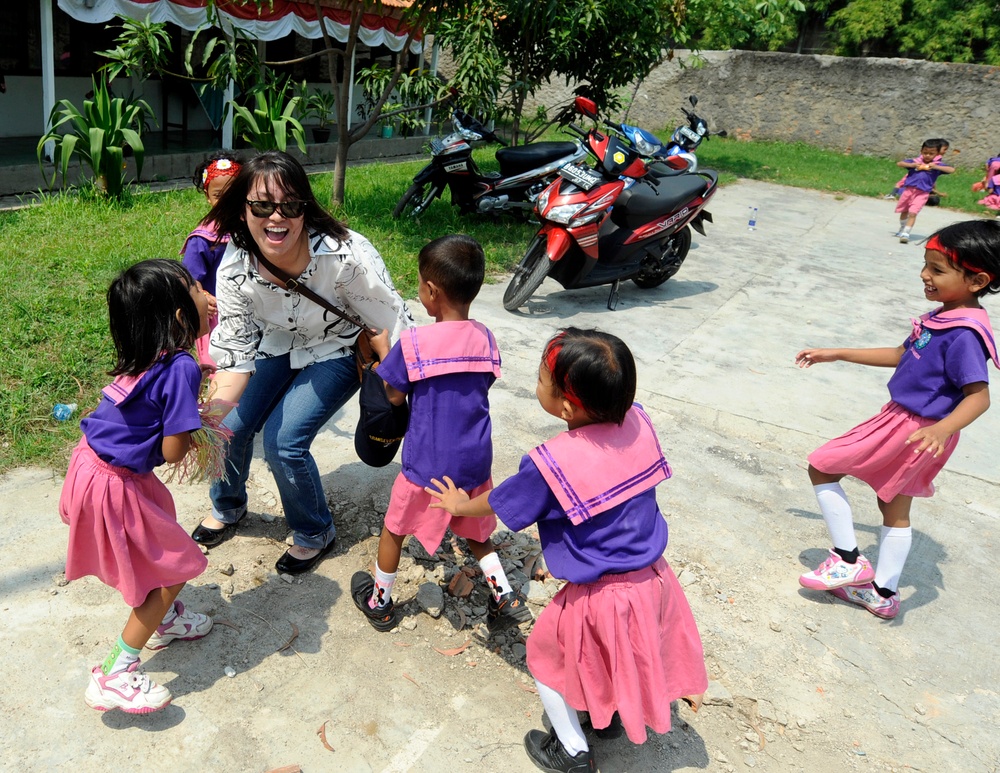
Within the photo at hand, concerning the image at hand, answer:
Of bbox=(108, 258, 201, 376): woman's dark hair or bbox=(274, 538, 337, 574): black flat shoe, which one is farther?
bbox=(274, 538, 337, 574): black flat shoe

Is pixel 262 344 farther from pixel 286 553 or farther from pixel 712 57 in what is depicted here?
pixel 712 57

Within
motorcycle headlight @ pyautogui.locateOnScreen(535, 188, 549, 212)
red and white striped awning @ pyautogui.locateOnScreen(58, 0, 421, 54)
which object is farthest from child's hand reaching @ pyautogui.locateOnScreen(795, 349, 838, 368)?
red and white striped awning @ pyautogui.locateOnScreen(58, 0, 421, 54)

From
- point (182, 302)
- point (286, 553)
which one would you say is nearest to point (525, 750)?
point (286, 553)

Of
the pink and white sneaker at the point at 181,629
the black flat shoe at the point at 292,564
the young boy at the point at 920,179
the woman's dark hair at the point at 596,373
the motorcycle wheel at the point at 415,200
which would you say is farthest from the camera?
the young boy at the point at 920,179

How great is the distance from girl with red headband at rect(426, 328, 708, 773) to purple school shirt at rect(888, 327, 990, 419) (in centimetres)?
137

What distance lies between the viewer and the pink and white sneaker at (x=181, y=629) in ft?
9.04

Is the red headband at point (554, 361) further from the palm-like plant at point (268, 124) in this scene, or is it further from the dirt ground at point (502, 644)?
the palm-like plant at point (268, 124)

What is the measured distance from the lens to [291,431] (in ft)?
9.82

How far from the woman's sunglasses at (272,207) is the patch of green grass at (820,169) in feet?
38.1

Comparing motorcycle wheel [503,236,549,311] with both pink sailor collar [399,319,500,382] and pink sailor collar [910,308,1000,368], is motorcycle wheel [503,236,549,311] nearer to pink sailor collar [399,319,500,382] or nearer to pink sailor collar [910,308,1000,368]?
pink sailor collar [910,308,1000,368]

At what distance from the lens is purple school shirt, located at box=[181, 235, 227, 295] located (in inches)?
137

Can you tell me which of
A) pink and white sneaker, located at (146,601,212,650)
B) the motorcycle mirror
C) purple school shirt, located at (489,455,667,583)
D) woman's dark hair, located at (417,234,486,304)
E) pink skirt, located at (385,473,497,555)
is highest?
the motorcycle mirror

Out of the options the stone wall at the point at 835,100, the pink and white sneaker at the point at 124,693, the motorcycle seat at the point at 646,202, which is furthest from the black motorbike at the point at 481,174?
the stone wall at the point at 835,100

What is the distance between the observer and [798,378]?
555 cm
